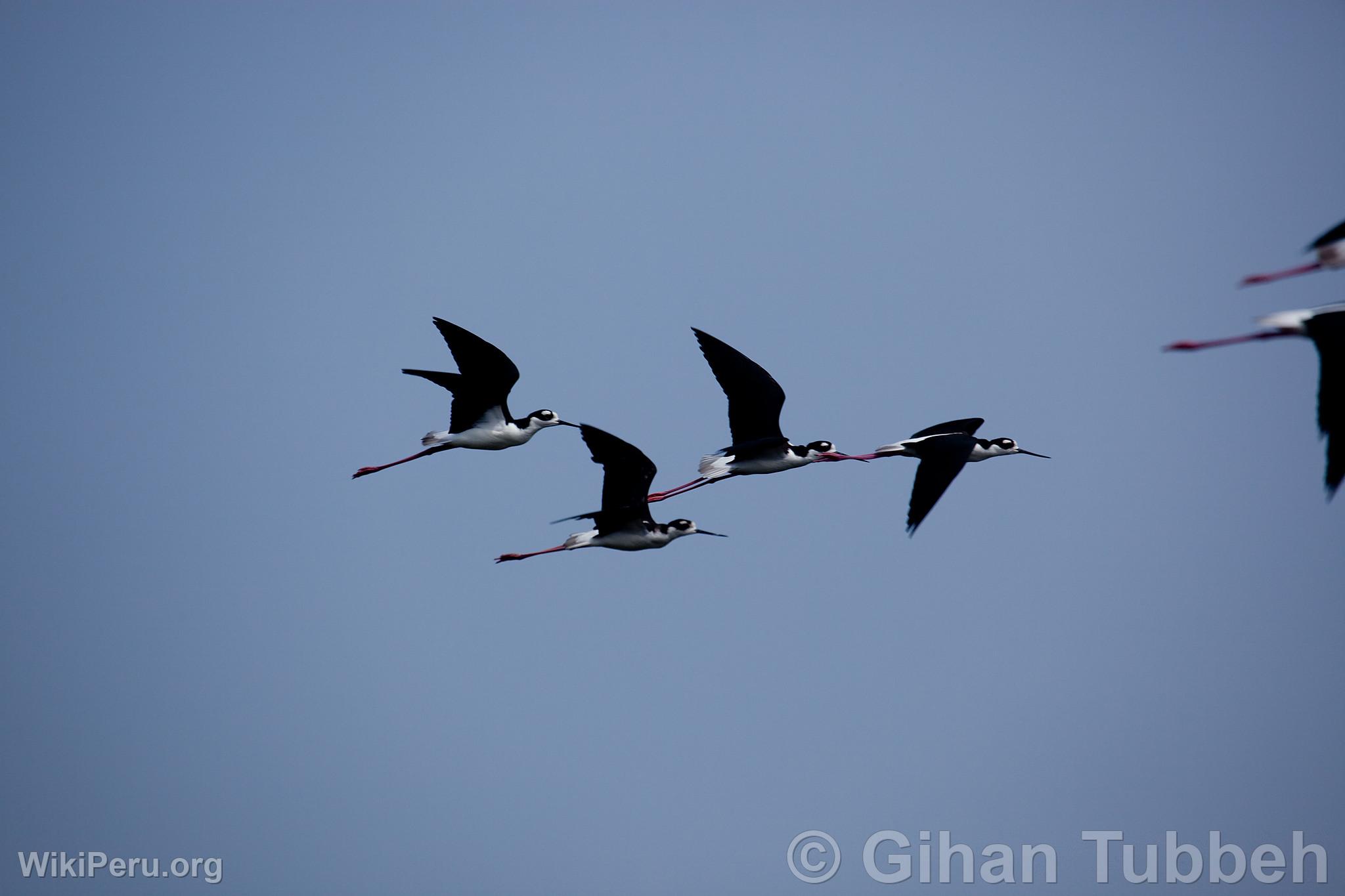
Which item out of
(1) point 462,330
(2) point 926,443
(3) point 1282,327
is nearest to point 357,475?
(1) point 462,330

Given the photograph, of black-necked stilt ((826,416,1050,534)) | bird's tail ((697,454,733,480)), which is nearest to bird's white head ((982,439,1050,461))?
black-necked stilt ((826,416,1050,534))

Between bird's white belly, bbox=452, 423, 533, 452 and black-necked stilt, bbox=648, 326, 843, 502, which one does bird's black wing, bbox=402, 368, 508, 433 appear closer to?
bird's white belly, bbox=452, 423, 533, 452

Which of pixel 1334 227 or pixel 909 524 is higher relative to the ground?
pixel 1334 227

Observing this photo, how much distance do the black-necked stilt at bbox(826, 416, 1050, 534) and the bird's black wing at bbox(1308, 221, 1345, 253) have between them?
10.0 ft

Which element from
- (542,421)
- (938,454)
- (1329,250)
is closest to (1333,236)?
(1329,250)

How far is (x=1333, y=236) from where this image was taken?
12.1 meters

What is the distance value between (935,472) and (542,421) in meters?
4.12

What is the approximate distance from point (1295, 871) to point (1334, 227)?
2736cm

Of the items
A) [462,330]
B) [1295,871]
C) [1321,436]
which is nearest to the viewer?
[1321,436]

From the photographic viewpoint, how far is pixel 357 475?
15305 mm

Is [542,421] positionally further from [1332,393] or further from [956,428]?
[1332,393]

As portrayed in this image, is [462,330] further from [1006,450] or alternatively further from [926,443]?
[1006,450]

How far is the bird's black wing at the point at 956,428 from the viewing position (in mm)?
15031

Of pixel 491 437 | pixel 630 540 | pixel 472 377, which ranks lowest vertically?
pixel 630 540
